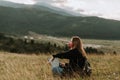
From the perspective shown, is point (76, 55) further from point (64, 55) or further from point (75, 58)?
point (64, 55)

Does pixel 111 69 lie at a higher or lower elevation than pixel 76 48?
lower

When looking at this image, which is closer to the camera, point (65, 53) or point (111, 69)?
point (65, 53)

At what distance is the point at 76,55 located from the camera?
13625 mm

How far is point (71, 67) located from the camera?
539 inches

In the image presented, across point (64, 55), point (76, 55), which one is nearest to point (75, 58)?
point (76, 55)

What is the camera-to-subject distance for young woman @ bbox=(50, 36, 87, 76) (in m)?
13.4

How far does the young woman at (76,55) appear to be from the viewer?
13438 millimetres

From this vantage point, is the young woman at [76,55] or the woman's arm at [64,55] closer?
the woman's arm at [64,55]

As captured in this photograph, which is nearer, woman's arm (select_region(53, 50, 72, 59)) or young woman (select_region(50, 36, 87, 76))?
woman's arm (select_region(53, 50, 72, 59))

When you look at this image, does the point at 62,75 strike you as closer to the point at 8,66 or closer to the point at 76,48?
the point at 76,48

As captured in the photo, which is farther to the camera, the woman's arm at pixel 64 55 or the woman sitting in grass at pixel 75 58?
the woman sitting in grass at pixel 75 58

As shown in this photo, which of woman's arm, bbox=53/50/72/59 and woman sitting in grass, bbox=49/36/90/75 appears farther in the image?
woman sitting in grass, bbox=49/36/90/75

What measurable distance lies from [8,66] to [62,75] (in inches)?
97.7

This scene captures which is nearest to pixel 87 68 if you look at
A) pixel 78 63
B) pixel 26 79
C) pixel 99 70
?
pixel 78 63
